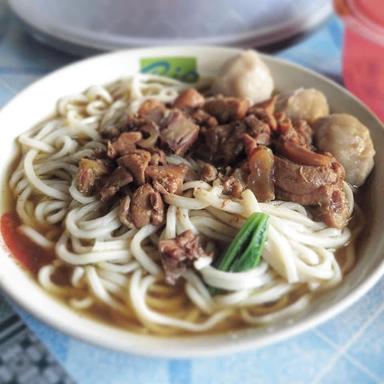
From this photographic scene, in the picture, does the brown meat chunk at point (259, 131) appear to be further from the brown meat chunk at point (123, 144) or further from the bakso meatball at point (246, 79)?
the brown meat chunk at point (123, 144)

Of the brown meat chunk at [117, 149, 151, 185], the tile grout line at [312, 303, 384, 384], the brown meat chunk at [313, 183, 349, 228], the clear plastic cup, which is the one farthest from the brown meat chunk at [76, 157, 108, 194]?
the clear plastic cup

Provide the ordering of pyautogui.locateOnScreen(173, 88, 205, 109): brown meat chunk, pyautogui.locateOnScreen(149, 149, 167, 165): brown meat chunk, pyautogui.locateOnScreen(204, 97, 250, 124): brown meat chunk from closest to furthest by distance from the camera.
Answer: pyautogui.locateOnScreen(149, 149, 167, 165): brown meat chunk
pyautogui.locateOnScreen(204, 97, 250, 124): brown meat chunk
pyautogui.locateOnScreen(173, 88, 205, 109): brown meat chunk

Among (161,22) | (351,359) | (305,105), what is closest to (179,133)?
(305,105)

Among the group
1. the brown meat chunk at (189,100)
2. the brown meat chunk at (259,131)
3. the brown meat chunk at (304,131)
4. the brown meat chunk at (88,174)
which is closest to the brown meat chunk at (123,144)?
the brown meat chunk at (88,174)

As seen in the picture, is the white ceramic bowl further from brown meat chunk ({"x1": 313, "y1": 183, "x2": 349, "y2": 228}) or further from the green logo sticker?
brown meat chunk ({"x1": 313, "y1": 183, "x2": 349, "y2": 228})

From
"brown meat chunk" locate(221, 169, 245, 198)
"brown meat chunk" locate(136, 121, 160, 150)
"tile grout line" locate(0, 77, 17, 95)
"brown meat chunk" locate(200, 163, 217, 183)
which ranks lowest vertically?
"tile grout line" locate(0, 77, 17, 95)

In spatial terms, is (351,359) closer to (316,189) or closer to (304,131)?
(316,189)

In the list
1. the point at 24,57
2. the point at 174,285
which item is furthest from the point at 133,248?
the point at 24,57
